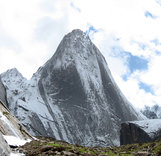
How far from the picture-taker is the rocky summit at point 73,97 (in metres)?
126

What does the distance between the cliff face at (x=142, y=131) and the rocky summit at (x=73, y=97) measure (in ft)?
149

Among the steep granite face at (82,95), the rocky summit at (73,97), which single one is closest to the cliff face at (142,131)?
the rocky summit at (73,97)

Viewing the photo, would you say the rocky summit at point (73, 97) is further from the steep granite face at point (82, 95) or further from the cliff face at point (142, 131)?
the cliff face at point (142, 131)

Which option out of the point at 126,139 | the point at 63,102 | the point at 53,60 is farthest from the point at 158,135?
the point at 53,60

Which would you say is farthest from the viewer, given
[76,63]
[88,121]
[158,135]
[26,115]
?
[76,63]

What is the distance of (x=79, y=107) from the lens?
136625mm

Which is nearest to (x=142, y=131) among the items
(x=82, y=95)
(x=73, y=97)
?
(x=82, y=95)

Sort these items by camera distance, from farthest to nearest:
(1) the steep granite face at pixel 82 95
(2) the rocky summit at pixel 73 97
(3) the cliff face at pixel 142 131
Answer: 1. (1) the steep granite face at pixel 82 95
2. (2) the rocky summit at pixel 73 97
3. (3) the cliff face at pixel 142 131

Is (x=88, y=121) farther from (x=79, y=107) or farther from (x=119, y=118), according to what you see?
(x=119, y=118)

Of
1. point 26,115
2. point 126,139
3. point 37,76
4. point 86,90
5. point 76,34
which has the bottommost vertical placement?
point 126,139

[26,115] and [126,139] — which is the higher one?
[26,115]

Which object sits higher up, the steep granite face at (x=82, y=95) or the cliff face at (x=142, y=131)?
the steep granite face at (x=82, y=95)

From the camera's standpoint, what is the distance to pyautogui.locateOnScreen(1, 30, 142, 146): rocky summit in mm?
125625

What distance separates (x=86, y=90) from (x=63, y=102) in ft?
43.1
